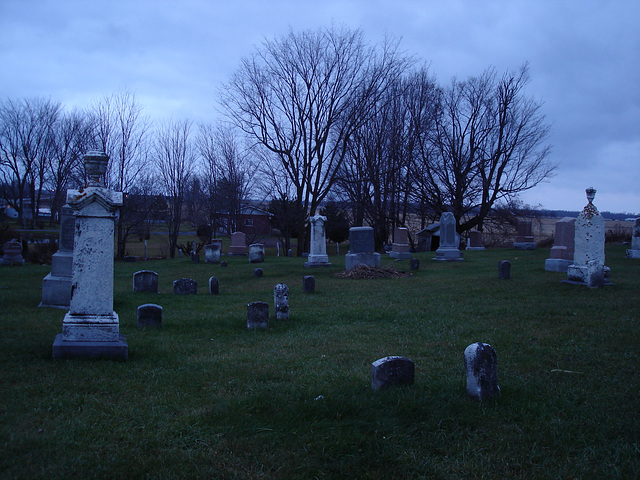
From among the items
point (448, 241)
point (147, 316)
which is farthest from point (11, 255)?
point (448, 241)

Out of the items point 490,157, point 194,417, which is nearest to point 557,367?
point 194,417

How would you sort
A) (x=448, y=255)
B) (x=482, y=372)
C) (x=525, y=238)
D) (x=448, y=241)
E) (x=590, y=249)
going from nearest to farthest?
(x=482, y=372) < (x=590, y=249) < (x=448, y=255) < (x=448, y=241) < (x=525, y=238)

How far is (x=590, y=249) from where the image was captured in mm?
11781

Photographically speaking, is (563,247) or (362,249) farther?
(362,249)

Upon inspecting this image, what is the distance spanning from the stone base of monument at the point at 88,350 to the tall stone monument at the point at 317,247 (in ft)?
49.7

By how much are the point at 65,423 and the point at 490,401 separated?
3.66 m

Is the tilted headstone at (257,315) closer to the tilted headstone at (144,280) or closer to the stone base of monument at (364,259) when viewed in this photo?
the tilted headstone at (144,280)

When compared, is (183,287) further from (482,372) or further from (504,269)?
(482,372)

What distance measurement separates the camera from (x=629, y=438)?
3.68m

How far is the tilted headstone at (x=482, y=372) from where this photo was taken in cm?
436

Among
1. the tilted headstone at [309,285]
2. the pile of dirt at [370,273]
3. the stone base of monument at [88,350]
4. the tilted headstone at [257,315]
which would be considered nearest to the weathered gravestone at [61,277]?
the tilted headstone at [257,315]

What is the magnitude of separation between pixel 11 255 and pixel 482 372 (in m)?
23.7

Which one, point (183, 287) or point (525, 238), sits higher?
point (525, 238)

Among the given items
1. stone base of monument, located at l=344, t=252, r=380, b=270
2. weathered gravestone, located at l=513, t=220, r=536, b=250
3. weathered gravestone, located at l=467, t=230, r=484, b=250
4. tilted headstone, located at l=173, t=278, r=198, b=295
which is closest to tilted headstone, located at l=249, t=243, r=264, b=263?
stone base of monument, located at l=344, t=252, r=380, b=270
